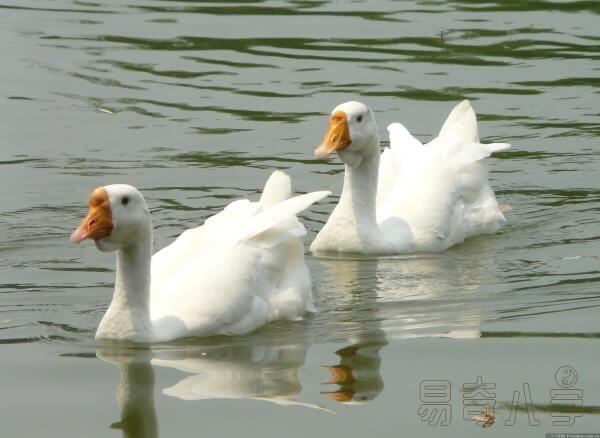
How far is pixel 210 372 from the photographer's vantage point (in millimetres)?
9125

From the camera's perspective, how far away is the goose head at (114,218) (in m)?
9.13

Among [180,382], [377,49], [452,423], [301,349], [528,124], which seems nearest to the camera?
[452,423]

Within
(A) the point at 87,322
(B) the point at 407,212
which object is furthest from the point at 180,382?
(B) the point at 407,212

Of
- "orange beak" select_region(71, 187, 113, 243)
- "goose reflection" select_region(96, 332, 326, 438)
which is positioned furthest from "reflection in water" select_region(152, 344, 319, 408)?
"orange beak" select_region(71, 187, 113, 243)

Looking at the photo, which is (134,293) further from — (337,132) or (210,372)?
(337,132)

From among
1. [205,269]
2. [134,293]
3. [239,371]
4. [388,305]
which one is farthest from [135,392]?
[388,305]

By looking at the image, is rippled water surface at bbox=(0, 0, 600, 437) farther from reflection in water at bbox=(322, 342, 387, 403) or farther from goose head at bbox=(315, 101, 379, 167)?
goose head at bbox=(315, 101, 379, 167)

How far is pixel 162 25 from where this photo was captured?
64.5 feet

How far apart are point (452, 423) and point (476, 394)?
15.2 inches

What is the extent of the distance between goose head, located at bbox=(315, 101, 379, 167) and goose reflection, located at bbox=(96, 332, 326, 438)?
2463mm

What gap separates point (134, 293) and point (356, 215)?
321cm

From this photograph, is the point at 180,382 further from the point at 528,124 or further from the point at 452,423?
the point at 528,124

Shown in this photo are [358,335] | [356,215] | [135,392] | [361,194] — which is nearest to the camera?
[135,392]

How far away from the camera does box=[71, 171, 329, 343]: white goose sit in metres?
9.29
